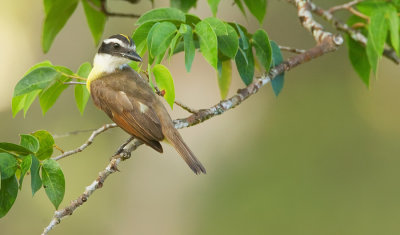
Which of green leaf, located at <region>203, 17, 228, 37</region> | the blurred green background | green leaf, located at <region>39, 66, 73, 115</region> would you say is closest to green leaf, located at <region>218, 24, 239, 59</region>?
green leaf, located at <region>203, 17, 228, 37</region>

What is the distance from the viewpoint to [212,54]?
120 inches

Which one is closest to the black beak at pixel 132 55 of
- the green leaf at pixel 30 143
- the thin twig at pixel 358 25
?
the green leaf at pixel 30 143

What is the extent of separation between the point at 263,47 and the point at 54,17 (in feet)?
5.12

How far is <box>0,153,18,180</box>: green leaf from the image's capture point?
2.93 m

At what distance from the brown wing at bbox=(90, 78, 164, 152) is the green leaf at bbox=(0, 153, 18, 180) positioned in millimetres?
967

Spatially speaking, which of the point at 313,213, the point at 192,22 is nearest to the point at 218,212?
the point at 313,213

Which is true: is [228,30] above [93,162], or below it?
above

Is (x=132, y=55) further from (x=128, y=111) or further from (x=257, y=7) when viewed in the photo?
(x=257, y=7)

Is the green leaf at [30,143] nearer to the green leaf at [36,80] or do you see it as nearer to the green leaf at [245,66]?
the green leaf at [36,80]

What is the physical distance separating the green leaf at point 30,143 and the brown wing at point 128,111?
0.91 meters

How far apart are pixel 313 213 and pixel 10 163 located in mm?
7086

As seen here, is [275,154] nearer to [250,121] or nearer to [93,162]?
[250,121]

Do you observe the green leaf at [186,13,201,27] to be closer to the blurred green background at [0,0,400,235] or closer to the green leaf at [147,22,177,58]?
the green leaf at [147,22,177,58]

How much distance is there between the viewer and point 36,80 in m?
3.27
